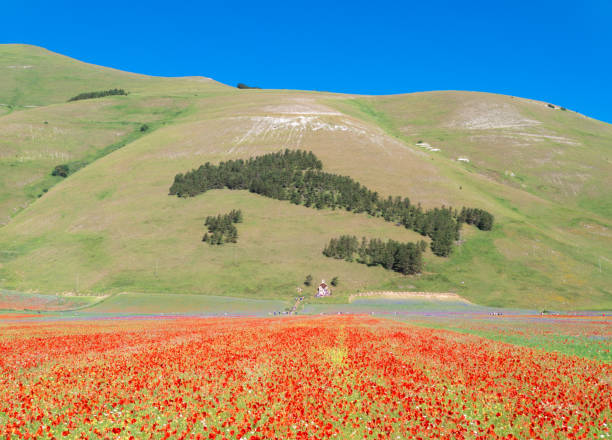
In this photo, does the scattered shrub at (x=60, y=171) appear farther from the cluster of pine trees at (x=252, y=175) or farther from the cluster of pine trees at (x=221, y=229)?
the cluster of pine trees at (x=221, y=229)

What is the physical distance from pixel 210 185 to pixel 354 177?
40368 mm

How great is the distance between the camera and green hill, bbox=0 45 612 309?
84.7 metres

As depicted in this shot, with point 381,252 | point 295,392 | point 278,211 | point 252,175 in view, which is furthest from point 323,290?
point 295,392

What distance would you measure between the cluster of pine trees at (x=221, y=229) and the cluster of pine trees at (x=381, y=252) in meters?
21.9

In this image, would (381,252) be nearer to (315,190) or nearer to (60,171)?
(315,190)

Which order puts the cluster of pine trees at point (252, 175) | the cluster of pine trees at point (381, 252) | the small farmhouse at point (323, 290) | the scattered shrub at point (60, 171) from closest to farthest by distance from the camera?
the small farmhouse at point (323, 290) < the cluster of pine trees at point (381, 252) < the cluster of pine trees at point (252, 175) < the scattered shrub at point (60, 171)

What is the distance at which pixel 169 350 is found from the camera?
21.0 metres

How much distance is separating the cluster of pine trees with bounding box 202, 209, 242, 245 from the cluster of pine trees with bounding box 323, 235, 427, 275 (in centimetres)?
2185

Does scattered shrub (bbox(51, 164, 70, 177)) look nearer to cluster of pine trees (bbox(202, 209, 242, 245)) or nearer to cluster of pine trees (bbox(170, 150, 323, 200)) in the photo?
cluster of pine trees (bbox(170, 150, 323, 200))

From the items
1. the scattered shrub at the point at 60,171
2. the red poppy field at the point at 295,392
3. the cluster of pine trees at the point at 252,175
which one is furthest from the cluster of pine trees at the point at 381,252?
the scattered shrub at the point at 60,171

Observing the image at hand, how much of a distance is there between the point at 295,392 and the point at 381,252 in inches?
3103

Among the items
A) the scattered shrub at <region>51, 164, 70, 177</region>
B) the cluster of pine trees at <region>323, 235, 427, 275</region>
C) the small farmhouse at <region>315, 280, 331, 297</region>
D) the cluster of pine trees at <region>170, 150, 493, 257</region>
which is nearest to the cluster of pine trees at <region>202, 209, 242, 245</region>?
the cluster of pine trees at <region>170, 150, 493, 257</region>

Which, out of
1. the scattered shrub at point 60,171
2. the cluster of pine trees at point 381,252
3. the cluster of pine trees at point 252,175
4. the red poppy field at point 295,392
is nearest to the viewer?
the red poppy field at point 295,392

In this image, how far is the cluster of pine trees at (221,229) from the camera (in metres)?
96.5
